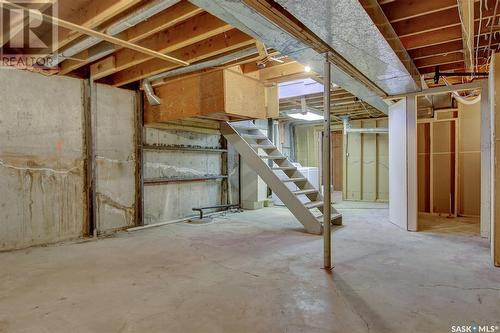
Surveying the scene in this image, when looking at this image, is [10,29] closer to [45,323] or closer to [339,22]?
[45,323]

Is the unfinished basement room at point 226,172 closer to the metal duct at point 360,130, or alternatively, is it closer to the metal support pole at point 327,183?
the metal support pole at point 327,183

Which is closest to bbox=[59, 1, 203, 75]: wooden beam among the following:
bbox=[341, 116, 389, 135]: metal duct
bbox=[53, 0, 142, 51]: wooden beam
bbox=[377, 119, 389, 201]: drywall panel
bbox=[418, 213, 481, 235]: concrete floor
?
bbox=[53, 0, 142, 51]: wooden beam

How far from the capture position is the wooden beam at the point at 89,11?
2252mm

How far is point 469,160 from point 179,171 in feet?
16.9

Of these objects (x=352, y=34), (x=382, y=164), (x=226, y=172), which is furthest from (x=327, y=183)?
(x=382, y=164)

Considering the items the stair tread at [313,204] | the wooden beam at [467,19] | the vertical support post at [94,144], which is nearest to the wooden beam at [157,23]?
the vertical support post at [94,144]

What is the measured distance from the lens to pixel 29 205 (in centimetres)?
343

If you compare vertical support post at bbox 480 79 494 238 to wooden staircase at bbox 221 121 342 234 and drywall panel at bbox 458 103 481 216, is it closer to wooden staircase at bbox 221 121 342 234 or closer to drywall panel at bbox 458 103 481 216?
drywall panel at bbox 458 103 481 216

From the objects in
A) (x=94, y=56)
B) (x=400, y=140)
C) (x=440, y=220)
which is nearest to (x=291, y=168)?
(x=400, y=140)

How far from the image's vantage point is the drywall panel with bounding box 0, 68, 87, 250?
328cm

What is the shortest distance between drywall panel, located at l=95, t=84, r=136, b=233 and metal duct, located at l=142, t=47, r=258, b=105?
0.43 meters

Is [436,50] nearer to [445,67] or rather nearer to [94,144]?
[445,67]

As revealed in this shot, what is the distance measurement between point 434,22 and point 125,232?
452 centimetres

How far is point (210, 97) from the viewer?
12.4 ft
